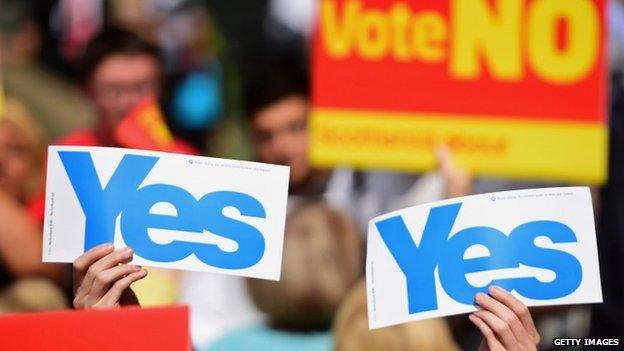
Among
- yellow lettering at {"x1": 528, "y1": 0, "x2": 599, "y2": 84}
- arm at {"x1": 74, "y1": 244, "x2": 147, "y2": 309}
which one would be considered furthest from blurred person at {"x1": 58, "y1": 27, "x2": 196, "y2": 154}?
arm at {"x1": 74, "y1": 244, "x2": 147, "y2": 309}

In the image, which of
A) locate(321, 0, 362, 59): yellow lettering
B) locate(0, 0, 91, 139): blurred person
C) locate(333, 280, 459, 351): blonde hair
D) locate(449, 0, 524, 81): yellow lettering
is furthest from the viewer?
locate(449, 0, 524, 81): yellow lettering

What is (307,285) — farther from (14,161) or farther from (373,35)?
(14,161)

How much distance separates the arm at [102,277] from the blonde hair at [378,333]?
6.41 feet

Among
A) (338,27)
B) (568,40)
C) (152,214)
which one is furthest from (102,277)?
(568,40)

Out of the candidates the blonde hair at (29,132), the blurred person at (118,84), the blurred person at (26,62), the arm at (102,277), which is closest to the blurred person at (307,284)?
the blurred person at (118,84)

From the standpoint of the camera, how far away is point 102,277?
233 cm

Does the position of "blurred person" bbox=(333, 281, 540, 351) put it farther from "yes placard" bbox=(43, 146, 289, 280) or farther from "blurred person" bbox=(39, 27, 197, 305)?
"yes placard" bbox=(43, 146, 289, 280)

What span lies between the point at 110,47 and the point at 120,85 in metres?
0.14

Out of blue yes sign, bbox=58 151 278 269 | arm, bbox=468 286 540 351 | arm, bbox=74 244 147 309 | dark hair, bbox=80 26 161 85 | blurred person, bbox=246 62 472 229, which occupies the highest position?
dark hair, bbox=80 26 161 85

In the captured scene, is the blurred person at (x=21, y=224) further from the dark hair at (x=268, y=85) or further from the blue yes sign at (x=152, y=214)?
the blue yes sign at (x=152, y=214)

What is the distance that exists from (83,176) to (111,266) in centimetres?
28

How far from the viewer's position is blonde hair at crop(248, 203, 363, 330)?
14.4ft

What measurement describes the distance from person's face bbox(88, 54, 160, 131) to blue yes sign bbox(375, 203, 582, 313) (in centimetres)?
191

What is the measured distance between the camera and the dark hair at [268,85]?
169 inches
